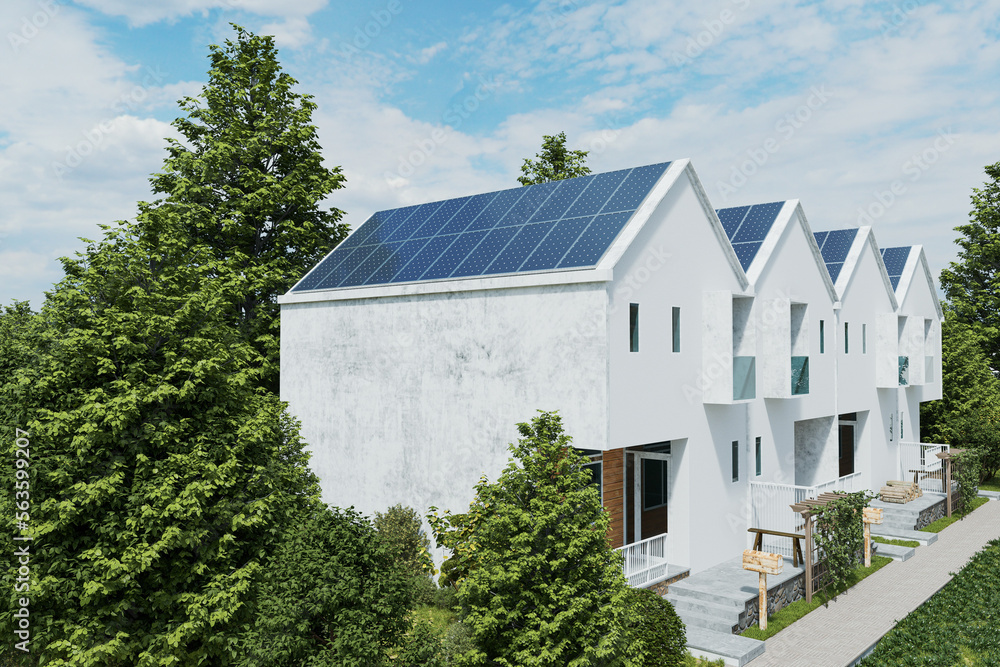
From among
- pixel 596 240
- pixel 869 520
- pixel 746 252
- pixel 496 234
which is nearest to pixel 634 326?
pixel 596 240

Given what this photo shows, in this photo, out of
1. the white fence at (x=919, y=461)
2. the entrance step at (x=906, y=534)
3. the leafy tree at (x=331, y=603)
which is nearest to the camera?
the leafy tree at (x=331, y=603)

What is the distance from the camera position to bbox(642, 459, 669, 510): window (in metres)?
20.8

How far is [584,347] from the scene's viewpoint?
16453 mm

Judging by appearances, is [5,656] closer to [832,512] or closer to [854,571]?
[832,512]

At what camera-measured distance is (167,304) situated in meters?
13.6

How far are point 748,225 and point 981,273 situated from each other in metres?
36.0

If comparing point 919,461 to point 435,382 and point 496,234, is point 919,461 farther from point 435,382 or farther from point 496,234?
point 435,382

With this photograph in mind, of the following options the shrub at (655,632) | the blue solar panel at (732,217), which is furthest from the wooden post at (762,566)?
the blue solar panel at (732,217)

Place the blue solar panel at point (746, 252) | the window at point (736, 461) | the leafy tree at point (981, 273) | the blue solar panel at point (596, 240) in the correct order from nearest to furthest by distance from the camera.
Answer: the blue solar panel at point (596, 240)
the window at point (736, 461)
the blue solar panel at point (746, 252)
the leafy tree at point (981, 273)

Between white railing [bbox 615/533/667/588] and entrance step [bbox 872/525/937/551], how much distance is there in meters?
13.3

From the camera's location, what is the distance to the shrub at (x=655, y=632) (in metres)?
12.9

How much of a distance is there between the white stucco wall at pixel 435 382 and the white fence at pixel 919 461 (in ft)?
81.7

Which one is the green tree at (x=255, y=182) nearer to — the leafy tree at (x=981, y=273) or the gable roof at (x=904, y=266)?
the gable roof at (x=904, y=266)

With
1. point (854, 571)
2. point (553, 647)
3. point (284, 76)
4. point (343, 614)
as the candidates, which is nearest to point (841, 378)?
point (854, 571)
